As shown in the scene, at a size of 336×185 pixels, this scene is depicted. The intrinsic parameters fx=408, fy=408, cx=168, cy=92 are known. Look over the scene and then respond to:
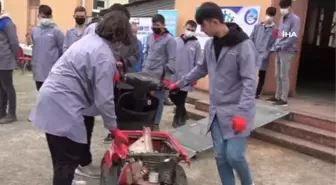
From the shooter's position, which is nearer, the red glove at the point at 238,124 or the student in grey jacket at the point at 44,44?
the red glove at the point at 238,124

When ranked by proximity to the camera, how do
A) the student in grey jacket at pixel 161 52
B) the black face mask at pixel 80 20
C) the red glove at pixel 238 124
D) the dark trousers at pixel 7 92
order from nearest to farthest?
the red glove at pixel 238 124 → the student in grey jacket at pixel 161 52 → the dark trousers at pixel 7 92 → the black face mask at pixel 80 20

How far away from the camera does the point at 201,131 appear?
5.45 metres

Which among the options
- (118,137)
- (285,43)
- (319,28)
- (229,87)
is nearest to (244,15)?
(285,43)

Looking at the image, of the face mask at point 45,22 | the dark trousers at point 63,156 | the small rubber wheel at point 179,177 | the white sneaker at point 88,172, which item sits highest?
the face mask at point 45,22

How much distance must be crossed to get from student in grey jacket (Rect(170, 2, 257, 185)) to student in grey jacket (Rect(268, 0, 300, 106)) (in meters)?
3.01

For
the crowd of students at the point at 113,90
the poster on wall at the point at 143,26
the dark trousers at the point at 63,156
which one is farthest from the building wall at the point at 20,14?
the dark trousers at the point at 63,156

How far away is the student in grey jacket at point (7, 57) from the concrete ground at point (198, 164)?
36 cm

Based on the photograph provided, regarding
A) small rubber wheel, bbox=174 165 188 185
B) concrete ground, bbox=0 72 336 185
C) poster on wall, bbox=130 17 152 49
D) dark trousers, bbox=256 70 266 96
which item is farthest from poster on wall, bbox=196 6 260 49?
small rubber wheel, bbox=174 165 188 185

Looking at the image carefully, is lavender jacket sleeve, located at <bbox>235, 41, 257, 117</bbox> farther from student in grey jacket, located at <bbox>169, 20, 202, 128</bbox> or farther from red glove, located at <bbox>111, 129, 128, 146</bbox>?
student in grey jacket, located at <bbox>169, 20, 202, 128</bbox>

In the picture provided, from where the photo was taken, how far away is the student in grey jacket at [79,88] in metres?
2.81

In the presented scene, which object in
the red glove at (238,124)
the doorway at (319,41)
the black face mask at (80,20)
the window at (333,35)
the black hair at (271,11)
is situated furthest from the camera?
the window at (333,35)

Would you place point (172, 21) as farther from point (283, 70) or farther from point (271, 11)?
point (283, 70)

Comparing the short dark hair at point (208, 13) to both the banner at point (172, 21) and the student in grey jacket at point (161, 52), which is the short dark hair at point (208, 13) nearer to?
the student in grey jacket at point (161, 52)

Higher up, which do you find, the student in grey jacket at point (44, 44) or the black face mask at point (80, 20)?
the black face mask at point (80, 20)
